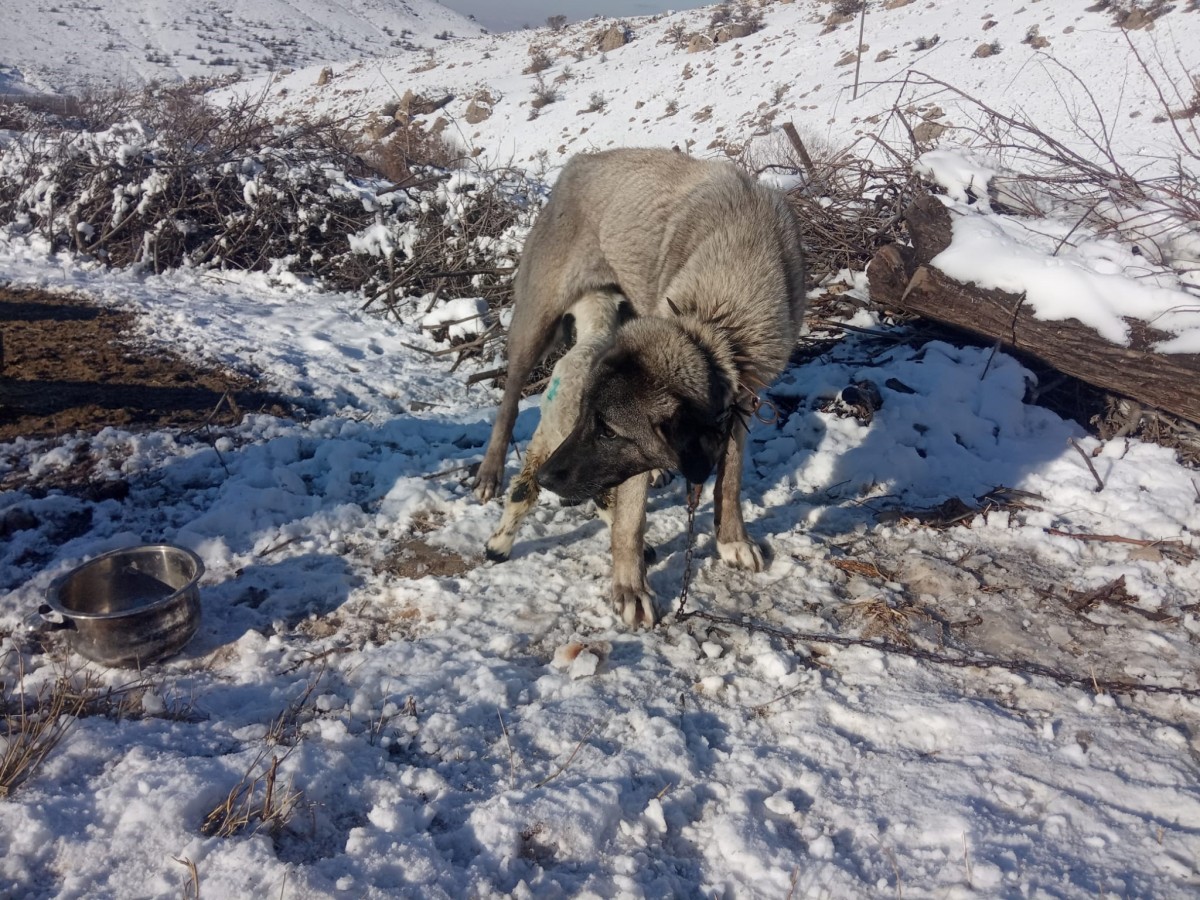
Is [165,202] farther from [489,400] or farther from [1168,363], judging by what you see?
[1168,363]

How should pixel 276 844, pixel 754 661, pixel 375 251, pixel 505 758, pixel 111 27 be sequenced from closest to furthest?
pixel 276 844
pixel 505 758
pixel 754 661
pixel 375 251
pixel 111 27

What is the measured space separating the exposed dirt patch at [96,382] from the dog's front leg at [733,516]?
2.94 metres

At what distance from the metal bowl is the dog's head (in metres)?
1.41

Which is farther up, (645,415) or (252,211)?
(645,415)

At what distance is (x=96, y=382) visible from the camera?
475cm

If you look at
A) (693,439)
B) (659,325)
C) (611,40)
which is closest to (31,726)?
(693,439)

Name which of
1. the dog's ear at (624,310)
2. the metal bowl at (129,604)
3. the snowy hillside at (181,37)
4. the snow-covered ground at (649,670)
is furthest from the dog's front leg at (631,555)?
the snowy hillside at (181,37)

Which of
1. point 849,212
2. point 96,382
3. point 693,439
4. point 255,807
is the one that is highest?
point 849,212

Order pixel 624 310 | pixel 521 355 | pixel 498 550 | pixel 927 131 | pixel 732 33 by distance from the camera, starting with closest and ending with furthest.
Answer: pixel 498 550
pixel 624 310
pixel 521 355
pixel 927 131
pixel 732 33

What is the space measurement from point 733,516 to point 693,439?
37.3 inches

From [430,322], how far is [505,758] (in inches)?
194

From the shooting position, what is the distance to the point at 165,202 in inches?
299

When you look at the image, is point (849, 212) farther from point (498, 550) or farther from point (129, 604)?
point (129, 604)

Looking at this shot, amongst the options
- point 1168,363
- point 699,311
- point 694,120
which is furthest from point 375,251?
point 694,120
